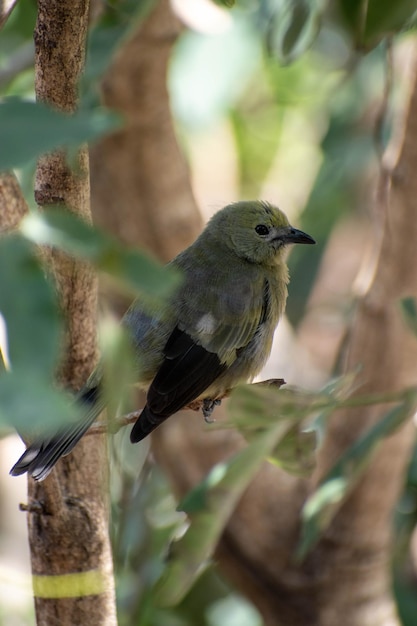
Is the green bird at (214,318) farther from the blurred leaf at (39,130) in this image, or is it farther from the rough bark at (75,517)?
the blurred leaf at (39,130)

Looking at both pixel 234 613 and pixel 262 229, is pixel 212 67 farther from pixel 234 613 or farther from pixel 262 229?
pixel 234 613

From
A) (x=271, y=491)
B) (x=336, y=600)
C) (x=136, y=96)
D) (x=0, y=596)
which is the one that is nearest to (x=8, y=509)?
(x=0, y=596)

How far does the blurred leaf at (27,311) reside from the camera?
3.63ft

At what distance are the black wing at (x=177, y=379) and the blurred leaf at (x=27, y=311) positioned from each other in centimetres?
150

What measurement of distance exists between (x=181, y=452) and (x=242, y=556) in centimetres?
49

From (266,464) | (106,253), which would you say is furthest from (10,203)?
(266,464)

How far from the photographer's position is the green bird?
2.89 m

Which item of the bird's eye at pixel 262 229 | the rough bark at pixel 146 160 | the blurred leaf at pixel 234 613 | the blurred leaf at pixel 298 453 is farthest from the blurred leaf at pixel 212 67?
the blurred leaf at pixel 234 613

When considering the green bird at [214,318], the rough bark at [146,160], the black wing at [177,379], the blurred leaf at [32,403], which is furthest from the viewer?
the rough bark at [146,160]

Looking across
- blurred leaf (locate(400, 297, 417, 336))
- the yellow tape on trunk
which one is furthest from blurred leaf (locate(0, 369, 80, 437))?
blurred leaf (locate(400, 297, 417, 336))

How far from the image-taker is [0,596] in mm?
3803

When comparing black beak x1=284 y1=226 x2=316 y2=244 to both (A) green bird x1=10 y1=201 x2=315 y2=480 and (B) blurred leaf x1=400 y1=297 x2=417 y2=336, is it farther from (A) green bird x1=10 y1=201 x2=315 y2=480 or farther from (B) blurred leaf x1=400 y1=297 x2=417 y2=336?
(B) blurred leaf x1=400 y1=297 x2=417 y2=336

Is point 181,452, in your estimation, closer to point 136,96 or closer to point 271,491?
point 271,491

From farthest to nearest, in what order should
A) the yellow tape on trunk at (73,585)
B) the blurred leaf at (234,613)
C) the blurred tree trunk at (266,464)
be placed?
the blurred leaf at (234,613), the blurred tree trunk at (266,464), the yellow tape on trunk at (73,585)
